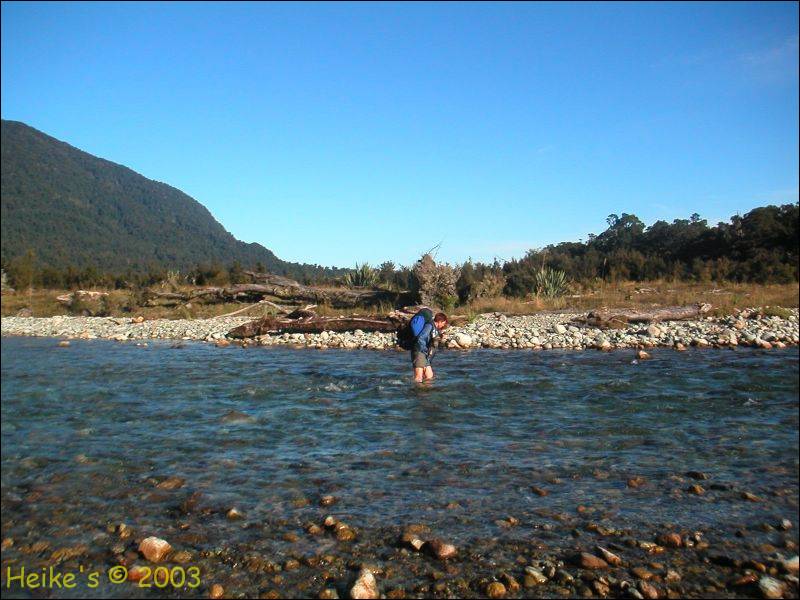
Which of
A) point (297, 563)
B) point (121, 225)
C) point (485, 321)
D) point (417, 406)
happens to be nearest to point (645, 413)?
point (417, 406)

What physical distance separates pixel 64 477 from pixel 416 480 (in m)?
2.59

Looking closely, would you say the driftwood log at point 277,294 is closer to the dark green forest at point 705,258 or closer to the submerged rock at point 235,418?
the dark green forest at point 705,258

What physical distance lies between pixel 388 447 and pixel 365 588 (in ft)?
9.02

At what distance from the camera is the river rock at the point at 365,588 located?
3.13m

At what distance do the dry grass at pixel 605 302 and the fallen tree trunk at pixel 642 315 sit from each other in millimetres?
Answer: 776

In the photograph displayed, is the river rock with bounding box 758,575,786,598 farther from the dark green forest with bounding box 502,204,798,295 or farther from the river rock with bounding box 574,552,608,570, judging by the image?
the dark green forest with bounding box 502,204,798,295

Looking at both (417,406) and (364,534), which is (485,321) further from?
(364,534)

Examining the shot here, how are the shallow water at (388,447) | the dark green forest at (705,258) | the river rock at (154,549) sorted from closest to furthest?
1. the river rock at (154,549)
2. the shallow water at (388,447)
3. the dark green forest at (705,258)

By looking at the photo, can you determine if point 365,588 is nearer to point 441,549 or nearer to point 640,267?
point 441,549

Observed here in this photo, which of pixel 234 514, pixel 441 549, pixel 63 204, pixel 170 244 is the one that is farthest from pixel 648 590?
pixel 170 244

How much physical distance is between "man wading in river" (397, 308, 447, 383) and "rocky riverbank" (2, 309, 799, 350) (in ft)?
14.5

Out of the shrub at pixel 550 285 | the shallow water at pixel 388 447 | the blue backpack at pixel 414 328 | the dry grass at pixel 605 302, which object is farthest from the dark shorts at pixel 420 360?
the shrub at pixel 550 285

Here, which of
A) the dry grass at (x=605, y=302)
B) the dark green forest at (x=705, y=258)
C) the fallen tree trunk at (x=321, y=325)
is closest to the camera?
the fallen tree trunk at (x=321, y=325)

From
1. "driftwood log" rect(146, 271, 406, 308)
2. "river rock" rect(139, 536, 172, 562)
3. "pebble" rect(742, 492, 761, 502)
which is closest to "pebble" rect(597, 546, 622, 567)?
"pebble" rect(742, 492, 761, 502)
